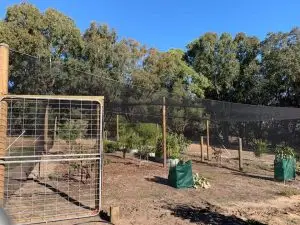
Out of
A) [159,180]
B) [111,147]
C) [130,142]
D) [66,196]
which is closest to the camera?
[66,196]

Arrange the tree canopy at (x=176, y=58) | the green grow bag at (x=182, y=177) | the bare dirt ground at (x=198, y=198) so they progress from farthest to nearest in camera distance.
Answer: the tree canopy at (x=176, y=58)
the green grow bag at (x=182, y=177)
the bare dirt ground at (x=198, y=198)

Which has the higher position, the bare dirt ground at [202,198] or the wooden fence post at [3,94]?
the wooden fence post at [3,94]

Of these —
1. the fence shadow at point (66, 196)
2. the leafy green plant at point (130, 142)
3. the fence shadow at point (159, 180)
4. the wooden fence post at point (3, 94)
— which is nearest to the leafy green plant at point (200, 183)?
the fence shadow at point (159, 180)

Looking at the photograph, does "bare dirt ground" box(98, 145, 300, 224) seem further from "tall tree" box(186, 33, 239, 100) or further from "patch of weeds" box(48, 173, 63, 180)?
"tall tree" box(186, 33, 239, 100)

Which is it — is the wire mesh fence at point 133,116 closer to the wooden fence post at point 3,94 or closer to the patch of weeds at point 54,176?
the patch of weeds at point 54,176

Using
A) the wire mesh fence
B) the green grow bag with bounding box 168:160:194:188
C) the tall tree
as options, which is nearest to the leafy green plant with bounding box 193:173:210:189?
the green grow bag with bounding box 168:160:194:188

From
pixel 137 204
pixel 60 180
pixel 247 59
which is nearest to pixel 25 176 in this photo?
pixel 60 180

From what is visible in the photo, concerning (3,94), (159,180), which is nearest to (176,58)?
(159,180)

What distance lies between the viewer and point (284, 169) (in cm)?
1162

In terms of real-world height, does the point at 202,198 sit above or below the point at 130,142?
below

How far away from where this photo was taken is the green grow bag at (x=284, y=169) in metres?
11.6

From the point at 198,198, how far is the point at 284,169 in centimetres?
394

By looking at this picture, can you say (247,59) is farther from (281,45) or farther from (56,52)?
(56,52)

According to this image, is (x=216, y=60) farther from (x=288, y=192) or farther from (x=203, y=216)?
(x=203, y=216)
